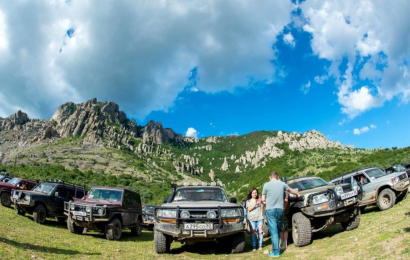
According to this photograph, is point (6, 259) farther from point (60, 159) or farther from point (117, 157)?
point (117, 157)

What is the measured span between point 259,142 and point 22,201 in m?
137

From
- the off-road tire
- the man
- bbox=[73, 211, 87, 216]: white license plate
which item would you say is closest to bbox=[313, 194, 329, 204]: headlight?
the man

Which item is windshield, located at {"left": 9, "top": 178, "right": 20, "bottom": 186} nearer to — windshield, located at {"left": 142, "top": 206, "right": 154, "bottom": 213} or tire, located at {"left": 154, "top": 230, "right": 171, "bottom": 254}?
windshield, located at {"left": 142, "top": 206, "right": 154, "bottom": 213}

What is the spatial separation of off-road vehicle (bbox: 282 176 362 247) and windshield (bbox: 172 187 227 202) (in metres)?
2.08

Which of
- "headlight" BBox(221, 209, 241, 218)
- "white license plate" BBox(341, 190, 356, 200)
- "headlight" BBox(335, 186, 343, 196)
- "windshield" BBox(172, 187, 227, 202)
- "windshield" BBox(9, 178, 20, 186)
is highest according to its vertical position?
"windshield" BBox(9, 178, 20, 186)

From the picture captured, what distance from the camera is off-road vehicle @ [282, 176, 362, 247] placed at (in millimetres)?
7102

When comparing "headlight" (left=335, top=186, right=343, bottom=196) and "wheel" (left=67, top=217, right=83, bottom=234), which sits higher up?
"headlight" (left=335, top=186, right=343, bottom=196)

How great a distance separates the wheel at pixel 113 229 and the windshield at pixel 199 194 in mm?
3480

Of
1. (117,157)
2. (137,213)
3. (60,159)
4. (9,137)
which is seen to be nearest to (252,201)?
(137,213)

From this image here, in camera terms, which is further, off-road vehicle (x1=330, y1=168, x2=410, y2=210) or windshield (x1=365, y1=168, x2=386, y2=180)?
windshield (x1=365, y1=168, x2=386, y2=180)

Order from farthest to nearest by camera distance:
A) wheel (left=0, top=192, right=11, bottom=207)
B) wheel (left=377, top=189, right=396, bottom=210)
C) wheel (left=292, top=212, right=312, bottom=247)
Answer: wheel (left=0, top=192, right=11, bottom=207)
wheel (left=377, top=189, right=396, bottom=210)
wheel (left=292, top=212, right=312, bottom=247)

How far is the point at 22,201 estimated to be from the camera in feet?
39.0

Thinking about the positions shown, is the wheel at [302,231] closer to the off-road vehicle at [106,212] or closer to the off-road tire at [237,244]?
the off-road tire at [237,244]

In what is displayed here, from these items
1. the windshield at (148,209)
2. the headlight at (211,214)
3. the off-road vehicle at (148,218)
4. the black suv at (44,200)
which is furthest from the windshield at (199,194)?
the windshield at (148,209)
